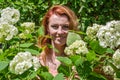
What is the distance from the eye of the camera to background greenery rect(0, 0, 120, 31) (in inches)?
187

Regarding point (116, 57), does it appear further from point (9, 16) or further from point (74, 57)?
point (9, 16)

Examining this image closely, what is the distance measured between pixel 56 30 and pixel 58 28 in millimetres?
48

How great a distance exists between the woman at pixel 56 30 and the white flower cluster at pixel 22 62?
1.01m

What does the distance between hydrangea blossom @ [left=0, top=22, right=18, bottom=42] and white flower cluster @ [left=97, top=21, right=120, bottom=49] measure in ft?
1.27

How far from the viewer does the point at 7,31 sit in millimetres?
1872

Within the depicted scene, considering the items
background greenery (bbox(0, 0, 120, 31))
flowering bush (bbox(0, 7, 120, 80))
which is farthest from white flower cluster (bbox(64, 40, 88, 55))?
background greenery (bbox(0, 0, 120, 31))

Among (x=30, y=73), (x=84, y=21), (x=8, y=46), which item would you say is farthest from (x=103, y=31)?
(x=84, y=21)

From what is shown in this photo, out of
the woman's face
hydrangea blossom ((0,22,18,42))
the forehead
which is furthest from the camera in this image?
the forehead

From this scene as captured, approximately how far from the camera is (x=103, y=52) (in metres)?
1.81

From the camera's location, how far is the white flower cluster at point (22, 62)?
171cm

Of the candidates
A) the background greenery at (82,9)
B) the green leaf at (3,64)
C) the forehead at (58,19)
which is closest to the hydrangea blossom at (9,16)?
the green leaf at (3,64)

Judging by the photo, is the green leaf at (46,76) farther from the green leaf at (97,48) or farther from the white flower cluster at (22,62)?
the green leaf at (97,48)

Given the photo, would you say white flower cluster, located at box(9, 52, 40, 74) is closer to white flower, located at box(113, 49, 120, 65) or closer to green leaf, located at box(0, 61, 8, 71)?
green leaf, located at box(0, 61, 8, 71)

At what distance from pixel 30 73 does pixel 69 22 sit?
1.24 metres
